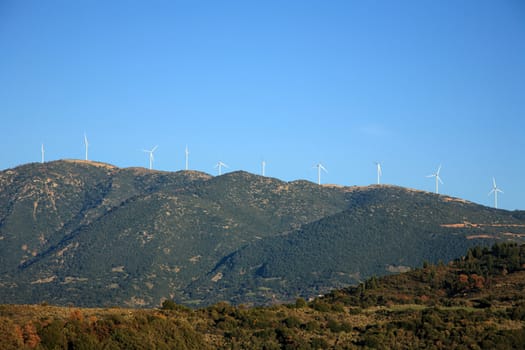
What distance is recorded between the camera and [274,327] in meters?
62.3

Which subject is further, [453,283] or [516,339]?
[453,283]

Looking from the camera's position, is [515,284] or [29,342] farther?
[515,284]

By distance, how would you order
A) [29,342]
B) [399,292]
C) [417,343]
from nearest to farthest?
[29,342], [417,343], [399,292]

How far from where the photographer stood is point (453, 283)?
10075cm

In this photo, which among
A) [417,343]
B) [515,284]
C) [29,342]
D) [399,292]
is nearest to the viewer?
[29,342]

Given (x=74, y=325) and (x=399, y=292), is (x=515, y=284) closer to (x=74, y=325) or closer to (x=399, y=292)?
(x=399, y=292)

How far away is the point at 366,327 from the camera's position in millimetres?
63625

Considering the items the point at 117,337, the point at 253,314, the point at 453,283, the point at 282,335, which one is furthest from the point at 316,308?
the point at 453,283

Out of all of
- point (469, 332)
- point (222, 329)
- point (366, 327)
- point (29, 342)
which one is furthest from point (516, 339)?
point (29, 342)

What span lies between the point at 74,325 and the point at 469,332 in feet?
81.0

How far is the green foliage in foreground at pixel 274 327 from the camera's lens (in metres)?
52.2

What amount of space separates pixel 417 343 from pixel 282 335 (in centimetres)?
831

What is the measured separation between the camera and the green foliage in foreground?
171ft

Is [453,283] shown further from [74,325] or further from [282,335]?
[74,325]
